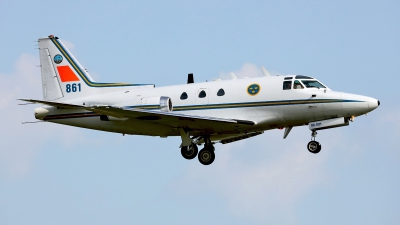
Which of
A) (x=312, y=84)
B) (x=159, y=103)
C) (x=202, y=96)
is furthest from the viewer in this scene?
(x=202, y=96)

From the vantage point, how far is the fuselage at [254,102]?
1449 inches

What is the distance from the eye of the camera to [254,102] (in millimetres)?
37438

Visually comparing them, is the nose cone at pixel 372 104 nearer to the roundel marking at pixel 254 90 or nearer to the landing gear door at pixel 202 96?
the roundel marking at pixel 254 90

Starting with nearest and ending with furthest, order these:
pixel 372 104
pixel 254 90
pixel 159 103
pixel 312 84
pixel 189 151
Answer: pixel 372 104, pixel 312 84, pixel 254 90, pixel 159 103, pixel 189 151

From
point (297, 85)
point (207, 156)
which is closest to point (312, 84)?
point (297, 85)

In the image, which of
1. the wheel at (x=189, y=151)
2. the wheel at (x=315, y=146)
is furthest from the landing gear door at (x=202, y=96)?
the wheel at (x=315, y=146)

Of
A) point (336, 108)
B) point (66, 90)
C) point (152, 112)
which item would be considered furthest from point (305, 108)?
point (66, 90)

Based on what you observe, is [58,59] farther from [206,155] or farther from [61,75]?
[206,155]

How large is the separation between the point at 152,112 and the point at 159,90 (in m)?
3.44

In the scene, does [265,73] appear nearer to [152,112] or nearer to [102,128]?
[152,112]

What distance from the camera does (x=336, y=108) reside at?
3672cm

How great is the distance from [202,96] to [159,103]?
2.13m

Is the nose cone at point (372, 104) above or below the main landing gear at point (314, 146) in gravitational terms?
above

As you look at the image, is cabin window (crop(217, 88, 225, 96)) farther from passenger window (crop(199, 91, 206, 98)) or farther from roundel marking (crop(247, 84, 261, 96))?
roundel marking (crop(247, 84, 261, 96))
